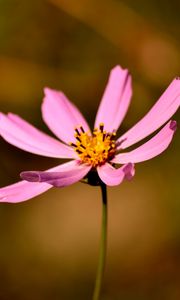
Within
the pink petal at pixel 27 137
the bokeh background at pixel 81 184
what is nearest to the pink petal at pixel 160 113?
the pink petal at pixel 27 137

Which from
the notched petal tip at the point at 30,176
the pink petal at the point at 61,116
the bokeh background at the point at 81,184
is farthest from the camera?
the bokeh background at the point at 81,184

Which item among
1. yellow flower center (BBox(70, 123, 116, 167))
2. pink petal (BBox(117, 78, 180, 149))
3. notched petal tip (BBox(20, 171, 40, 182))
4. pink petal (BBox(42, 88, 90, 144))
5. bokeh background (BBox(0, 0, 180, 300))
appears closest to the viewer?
notched petal tip (BBox(20, 171, 40, 182))

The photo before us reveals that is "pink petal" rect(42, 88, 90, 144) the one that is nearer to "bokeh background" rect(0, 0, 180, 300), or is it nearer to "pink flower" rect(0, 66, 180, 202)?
"pink flower" rect(0, 66, 180, 202)

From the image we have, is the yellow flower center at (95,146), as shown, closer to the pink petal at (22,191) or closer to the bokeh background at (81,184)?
the pink petal at (22,191)

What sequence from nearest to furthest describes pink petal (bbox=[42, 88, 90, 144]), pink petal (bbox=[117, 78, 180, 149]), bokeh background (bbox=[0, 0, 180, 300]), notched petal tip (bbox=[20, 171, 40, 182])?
notched petal tip (bbox=[20, 171, 40, 182]) < pink petal (bbox=[117, 78, 180, 149]) < pink petal (bbox=[42, 88, 90, 144]) < bokeh background (bbox=[0, 0, 180, 300])

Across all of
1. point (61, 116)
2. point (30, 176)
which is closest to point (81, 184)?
point (61, 116)

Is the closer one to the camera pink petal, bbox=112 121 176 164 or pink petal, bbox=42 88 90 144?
pink petal, bbox=112 121 176 164

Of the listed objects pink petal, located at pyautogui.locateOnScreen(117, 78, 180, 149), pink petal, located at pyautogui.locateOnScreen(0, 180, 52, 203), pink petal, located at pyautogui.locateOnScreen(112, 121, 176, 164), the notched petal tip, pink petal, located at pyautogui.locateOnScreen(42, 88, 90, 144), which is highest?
pink petal, located at pyautogui.locateOnScreen(42, 88, 90, 144)

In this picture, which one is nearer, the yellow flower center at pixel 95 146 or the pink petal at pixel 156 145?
the pink petal at pixel 156 145

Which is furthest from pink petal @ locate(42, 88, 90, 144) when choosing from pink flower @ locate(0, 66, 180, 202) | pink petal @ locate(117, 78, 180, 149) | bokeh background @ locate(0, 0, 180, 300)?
bokeh background @ locate(0, 0, 180, 300)
